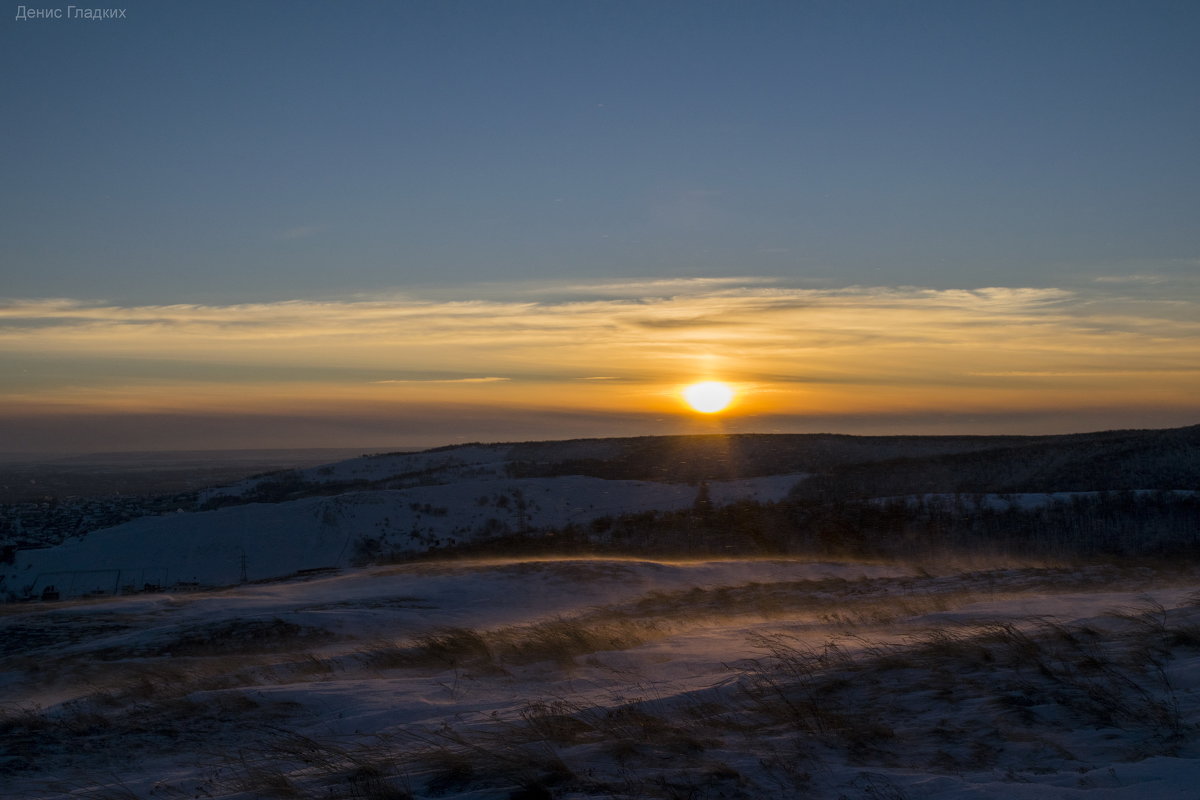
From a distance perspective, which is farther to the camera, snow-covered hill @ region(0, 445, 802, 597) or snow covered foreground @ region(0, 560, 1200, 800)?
snow-covered hill @ region(0, 445, 802, 597)

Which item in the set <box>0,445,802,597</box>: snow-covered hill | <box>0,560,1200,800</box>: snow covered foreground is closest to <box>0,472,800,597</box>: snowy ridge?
<box>0,445,802,597</box>: snow-covered hill

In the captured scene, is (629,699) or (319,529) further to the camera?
(319,529)

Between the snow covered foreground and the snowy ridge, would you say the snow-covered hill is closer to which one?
the snowy ridge

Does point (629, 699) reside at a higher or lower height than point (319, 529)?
higher

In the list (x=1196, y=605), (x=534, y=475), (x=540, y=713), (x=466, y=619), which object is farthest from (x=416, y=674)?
(x=534, y=475)

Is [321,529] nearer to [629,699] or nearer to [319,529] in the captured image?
[319,529]

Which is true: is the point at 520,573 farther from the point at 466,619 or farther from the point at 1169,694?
the point at 1169,694

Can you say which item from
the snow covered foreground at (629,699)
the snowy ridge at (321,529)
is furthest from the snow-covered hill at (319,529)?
the snow covered foreground at (629,699)

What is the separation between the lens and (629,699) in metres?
7.18

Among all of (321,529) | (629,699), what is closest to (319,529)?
(321,529)

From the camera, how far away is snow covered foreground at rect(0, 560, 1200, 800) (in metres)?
5.09

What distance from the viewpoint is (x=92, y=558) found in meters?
23.9

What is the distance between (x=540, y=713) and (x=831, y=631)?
4973mm

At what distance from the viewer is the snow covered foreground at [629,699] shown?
5.09 m
